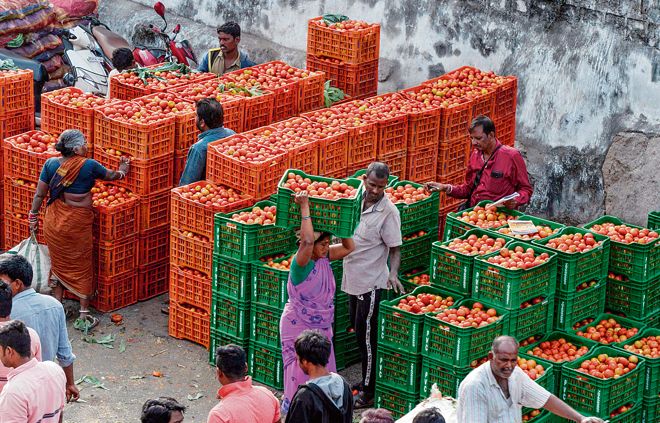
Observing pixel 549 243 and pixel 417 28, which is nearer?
pixel 549 243

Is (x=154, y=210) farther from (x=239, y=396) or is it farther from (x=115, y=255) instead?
(x=239, y=396)

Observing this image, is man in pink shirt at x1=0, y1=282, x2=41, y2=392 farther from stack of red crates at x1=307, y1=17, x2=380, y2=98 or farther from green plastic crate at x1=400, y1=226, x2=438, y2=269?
stack of red crates at x1=307, y1=17, x2=380, y2=98

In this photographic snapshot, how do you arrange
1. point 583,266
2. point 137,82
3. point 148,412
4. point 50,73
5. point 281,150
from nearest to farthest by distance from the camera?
point 148,412
point 583,266
point 281,150
point 137,82
point 50,73

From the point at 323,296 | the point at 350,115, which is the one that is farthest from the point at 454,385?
the point at 350,115

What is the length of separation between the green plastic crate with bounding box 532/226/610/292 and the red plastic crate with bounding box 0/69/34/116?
18.7 ft

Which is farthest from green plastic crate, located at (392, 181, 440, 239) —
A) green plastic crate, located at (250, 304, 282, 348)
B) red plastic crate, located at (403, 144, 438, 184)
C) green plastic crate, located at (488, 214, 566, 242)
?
green plastic crate, located at (250, 304, 282, 348)

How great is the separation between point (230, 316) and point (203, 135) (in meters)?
1.90

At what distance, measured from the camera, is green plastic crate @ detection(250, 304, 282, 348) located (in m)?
11.1

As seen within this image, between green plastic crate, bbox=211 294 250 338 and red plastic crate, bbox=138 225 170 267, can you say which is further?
red plastic crate, bbox=138 225 170 267

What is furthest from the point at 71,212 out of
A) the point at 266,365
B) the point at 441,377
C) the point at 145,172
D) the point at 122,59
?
the point at 441,377

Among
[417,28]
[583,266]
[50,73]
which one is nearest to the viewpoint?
[583,266]

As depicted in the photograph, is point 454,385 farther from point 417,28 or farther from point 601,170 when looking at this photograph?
point 417,28

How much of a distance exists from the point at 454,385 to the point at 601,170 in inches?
205

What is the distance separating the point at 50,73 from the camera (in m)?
17.5
